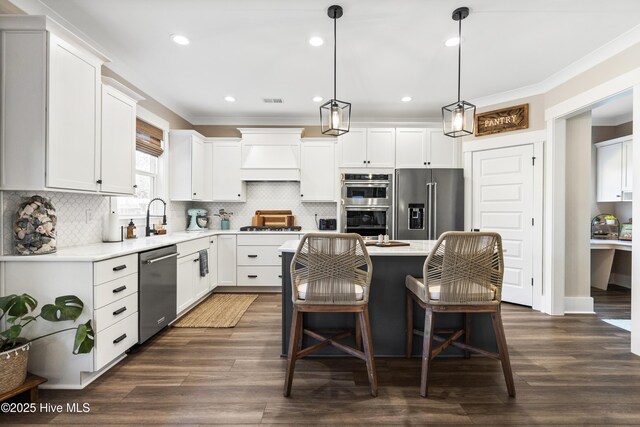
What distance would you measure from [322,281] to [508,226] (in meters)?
3.11

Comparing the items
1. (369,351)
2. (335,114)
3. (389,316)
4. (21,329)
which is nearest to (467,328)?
(389,316)

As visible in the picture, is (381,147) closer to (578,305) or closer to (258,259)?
(258,259)

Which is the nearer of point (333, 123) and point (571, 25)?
point (333, 123)

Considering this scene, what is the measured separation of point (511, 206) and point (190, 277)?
399 centimetres

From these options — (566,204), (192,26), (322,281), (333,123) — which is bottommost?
(322,281)

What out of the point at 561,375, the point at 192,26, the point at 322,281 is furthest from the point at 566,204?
the point at 192,26

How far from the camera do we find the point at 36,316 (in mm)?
1921

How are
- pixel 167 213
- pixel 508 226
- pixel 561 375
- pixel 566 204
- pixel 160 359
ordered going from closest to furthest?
1. pixel 561 375
2. pixel 160 359
3. pixel 566 204
4. pixel 508 226
5. pixel 167 213

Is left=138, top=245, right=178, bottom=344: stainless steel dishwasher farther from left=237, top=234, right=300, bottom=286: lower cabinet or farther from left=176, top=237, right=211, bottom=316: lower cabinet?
left=237, top=234, right=300, bottom=286: lower cabinet

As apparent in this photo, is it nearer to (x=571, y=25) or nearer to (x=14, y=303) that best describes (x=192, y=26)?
(x=14, y=303)

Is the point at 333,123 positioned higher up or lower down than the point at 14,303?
higher up

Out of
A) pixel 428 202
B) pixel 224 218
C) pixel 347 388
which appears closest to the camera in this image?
pixel 347 388

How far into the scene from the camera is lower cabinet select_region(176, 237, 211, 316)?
3.26m

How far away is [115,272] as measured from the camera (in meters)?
2.20
